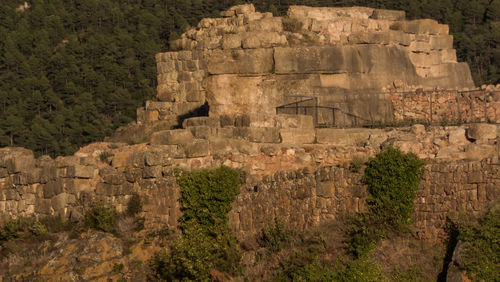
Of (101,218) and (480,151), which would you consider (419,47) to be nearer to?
(480,151)

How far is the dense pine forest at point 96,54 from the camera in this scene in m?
35.0

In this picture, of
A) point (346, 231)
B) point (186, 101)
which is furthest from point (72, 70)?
point (346, 231)

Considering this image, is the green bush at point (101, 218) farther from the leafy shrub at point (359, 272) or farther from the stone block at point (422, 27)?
the stone block at point (422, 27)

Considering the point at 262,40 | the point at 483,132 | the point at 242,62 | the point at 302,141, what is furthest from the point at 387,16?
the point at 483,132

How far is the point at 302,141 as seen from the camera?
583 inches

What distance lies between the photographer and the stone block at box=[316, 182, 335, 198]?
12.7 m

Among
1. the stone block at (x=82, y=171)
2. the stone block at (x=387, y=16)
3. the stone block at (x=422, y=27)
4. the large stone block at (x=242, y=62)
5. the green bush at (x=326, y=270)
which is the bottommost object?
the green bush at (x=326, y=270)

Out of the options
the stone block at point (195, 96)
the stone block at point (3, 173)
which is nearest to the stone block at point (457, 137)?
the stone block at point (3, 173)

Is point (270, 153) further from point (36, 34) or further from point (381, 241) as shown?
point (36, 34)

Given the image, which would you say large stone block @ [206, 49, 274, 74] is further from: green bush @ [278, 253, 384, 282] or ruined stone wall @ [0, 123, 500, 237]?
green bush @ [278, 253, 384, 282]

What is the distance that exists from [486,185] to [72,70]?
30505 millimetres

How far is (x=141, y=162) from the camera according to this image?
1429 cm

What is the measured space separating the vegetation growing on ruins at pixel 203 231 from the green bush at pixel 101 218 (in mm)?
1135

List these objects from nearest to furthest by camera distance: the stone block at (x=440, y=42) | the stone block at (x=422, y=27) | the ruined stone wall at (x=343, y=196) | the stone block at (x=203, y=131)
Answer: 1. the ruined stone wall at (x=343, y=196)
2. the stone block at (x=203, y=131)
3. the stone block at (x=422, y=27)
4. the stone block at (x=440, y=42)
